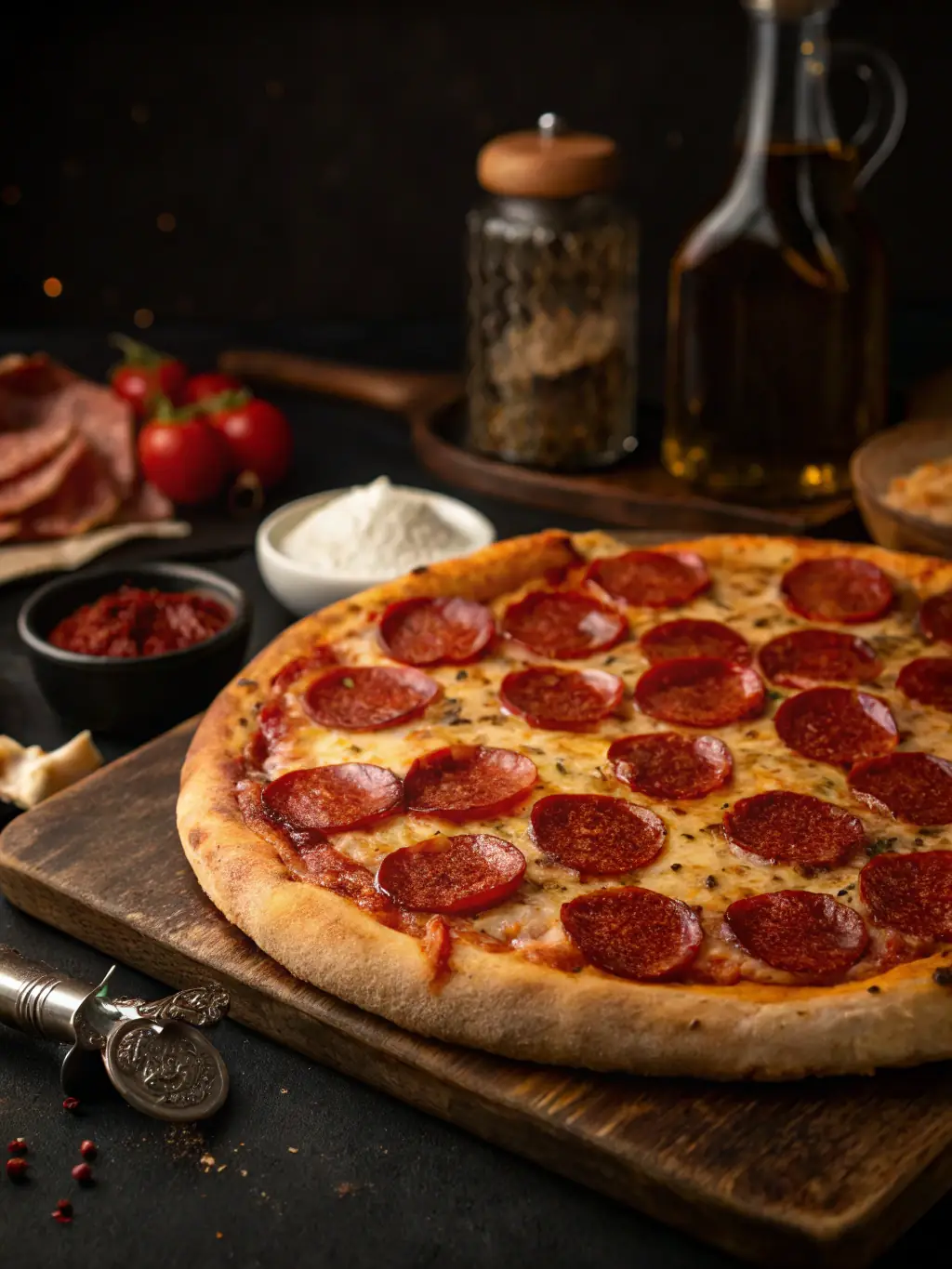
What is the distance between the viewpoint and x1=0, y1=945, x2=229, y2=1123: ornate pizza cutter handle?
2.02 m

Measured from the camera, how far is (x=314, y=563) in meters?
3.57

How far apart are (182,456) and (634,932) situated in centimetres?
254

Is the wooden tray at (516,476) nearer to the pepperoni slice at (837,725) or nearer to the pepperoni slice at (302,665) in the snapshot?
the pepperoni slice at (837,725)

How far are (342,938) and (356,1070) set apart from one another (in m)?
0.18

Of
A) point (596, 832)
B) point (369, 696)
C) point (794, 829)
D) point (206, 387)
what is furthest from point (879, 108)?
point (596, 832)

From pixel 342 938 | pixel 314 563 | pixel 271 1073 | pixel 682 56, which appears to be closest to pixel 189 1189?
pixel 271 1073

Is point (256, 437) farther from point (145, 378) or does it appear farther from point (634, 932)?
point (634, 932)

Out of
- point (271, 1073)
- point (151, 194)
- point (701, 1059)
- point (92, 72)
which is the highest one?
point (92, 72)

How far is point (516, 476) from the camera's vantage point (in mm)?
4141

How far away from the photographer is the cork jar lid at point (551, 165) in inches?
153

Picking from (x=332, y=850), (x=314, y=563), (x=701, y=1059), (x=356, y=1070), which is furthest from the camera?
(x=314, y=563)

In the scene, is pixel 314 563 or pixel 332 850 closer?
pixel 332 850

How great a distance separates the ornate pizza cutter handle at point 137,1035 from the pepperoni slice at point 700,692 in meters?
1.00

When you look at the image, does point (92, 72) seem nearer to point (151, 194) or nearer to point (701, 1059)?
point (151, 194)
